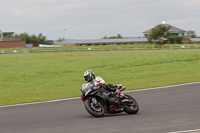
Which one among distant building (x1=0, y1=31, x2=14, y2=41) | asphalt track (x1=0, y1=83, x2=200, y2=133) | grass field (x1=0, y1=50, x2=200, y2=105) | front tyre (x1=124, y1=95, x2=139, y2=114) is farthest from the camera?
distant building (x1=0, y1=31, x2=14, y2=41)

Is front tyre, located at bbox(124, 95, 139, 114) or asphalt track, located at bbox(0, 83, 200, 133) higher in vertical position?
front tyre, located at bbox(124, 95, 139, 114)

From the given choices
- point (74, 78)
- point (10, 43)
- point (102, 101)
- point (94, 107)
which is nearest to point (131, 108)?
point (102, 101)

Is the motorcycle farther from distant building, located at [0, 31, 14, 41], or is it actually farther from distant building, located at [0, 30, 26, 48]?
distant building, located at [0, 31, 14, 41]

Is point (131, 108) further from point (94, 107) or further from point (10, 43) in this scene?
point (10, 43)

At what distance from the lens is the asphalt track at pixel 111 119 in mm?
7656

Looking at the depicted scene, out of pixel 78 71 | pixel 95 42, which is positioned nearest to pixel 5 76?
pixel 78 71

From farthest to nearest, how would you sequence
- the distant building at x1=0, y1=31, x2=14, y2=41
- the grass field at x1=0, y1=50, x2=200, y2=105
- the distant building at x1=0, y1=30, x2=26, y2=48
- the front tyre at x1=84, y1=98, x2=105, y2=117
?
the distant building at x1=0, y1=31, x2=14, y2=41
the distant building at x1=0, y1=30, x2=26, y2=48
the grass field at x1=0, y1=50, x2=200, y2=105
the front tyre at x1=84, y1=98, x2=105, y2=117

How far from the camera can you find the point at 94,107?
30.2 ft

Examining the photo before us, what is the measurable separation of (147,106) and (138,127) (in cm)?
338

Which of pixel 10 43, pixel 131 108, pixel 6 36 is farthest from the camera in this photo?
pixel 6 36

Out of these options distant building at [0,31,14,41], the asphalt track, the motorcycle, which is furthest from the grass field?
distant building at [0,31,14,41]

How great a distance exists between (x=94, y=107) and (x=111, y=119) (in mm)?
624

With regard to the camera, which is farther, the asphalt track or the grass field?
the grass field

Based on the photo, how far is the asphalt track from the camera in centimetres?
766
